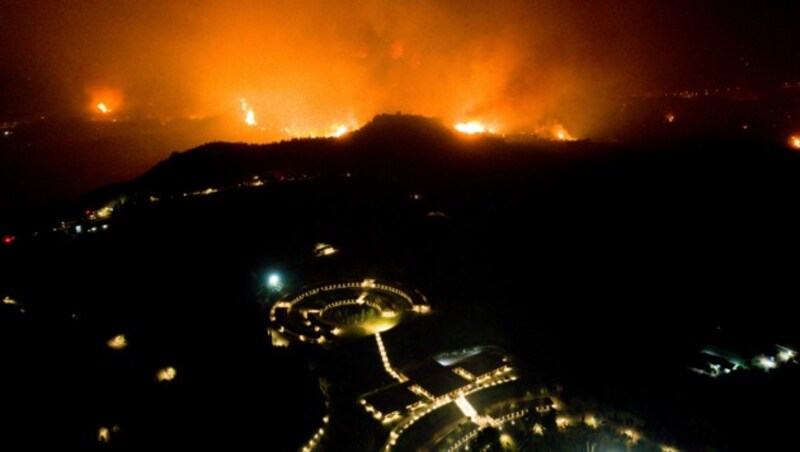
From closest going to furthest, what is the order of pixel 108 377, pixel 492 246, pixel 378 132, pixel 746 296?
pixel 108 377 → pixel 746 296 → pixel 492 246 → pixel 378 132

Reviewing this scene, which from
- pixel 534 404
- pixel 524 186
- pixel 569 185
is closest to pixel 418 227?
pixel 524 186

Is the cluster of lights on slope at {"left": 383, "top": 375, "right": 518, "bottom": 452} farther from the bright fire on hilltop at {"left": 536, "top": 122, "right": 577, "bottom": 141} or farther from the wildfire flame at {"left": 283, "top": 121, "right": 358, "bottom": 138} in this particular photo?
the wildfire flame at {"left": 283, "top": 121, "right": 358, "bottom": 138}

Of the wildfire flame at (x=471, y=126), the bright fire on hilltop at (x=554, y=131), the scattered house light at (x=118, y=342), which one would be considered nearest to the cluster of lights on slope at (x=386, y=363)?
the scattered house light at (x=118, y=342)

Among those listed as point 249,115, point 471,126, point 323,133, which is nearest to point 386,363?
point 471,126

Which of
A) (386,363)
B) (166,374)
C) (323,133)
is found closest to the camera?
(166,374)

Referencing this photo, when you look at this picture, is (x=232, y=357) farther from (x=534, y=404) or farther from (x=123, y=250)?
(x=123, y=250)

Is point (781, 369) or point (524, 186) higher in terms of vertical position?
point (524, 186)

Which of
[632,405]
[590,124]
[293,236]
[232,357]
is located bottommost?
[632,405]

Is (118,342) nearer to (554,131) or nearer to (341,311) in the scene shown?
(341,311)
